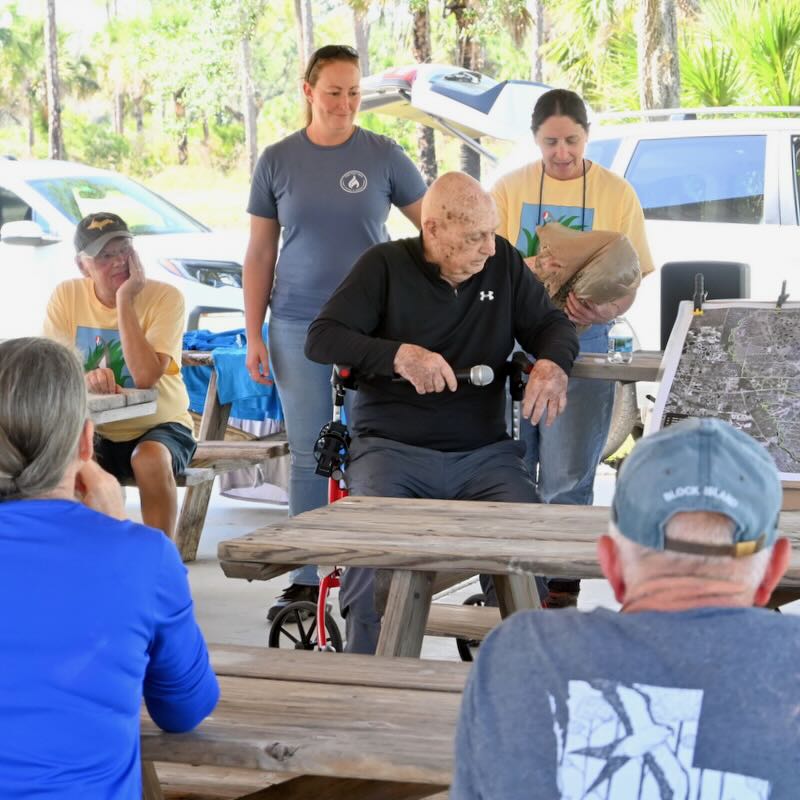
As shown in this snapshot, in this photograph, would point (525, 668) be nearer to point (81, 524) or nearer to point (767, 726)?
point (767, 726)

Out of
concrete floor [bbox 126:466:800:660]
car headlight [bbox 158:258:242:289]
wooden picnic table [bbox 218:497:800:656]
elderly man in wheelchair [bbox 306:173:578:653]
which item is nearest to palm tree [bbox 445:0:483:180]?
car headlight [bbox 158:258:242:289]

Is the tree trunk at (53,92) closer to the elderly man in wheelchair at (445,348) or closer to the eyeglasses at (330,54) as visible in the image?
the eyeglasses at (330,54)

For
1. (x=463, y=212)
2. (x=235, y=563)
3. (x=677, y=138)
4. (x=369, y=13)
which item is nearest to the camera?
(x=235, y=563)

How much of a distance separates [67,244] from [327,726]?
8.95 metres

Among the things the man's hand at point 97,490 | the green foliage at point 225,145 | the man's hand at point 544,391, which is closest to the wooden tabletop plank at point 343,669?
the man's hand at point 97,490

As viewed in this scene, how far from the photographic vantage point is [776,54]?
1480 centimetres

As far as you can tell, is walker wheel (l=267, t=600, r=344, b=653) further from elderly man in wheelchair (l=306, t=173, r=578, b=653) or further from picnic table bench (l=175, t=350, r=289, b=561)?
picnic table bench (l=175, t=350, r=289, b=561)

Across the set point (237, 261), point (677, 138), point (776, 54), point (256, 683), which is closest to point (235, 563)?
point (256, 683)

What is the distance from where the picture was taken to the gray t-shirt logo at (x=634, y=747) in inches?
51.8

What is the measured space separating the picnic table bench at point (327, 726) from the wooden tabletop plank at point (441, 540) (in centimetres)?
19

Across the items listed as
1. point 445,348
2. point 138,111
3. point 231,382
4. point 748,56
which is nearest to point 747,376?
point 445,348

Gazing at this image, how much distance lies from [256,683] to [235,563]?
Result: 0.39 m

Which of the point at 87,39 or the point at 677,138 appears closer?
the point at 677,138

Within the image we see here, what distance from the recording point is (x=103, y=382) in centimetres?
475
